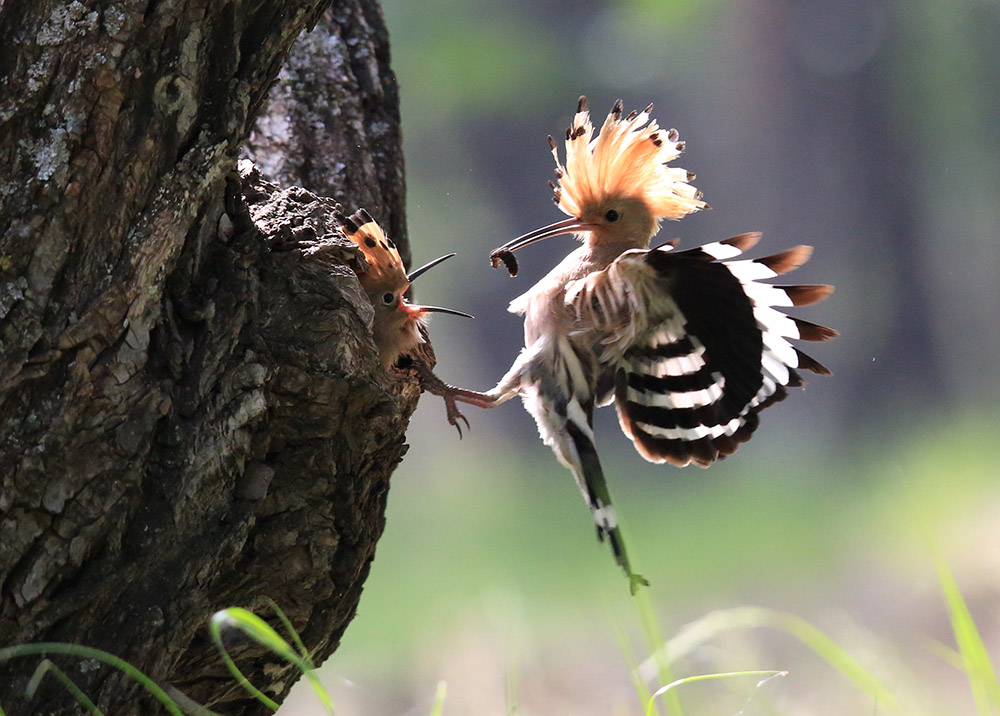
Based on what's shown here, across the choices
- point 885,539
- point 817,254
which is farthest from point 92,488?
point 817,254

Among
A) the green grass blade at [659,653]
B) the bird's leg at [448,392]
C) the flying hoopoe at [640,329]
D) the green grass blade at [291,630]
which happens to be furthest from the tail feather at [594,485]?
the green grass blade at [291,630]

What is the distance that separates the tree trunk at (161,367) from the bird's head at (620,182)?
504 millimetres

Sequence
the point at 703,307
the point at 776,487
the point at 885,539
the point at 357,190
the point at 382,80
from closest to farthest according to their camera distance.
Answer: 1. the point at 703,307
2. the point at 357,190
3. the point at 382,80
4. the point at 885,539
5. the point at 776,487

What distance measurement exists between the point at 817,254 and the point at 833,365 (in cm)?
55

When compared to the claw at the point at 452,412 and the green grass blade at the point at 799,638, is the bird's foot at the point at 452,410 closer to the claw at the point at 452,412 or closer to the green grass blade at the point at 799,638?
the claw at the point at 452,412

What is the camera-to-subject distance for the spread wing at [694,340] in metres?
1.38

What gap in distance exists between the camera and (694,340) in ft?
4.85

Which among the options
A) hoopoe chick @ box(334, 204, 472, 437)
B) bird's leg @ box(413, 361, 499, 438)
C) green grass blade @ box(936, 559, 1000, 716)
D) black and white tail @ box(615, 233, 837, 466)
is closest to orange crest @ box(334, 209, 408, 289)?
hoopoe chick @ box(334, 204, 472, 437)

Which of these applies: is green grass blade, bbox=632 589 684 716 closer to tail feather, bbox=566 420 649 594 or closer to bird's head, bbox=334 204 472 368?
tail feather, bbox=566 420 649 594

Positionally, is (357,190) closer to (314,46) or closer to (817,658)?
(314,46)

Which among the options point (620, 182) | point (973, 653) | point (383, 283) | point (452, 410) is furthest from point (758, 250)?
point (973, 653)

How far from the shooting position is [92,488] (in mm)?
1003

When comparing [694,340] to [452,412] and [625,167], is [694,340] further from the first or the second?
[452,412]

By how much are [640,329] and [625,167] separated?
0.85 ft
